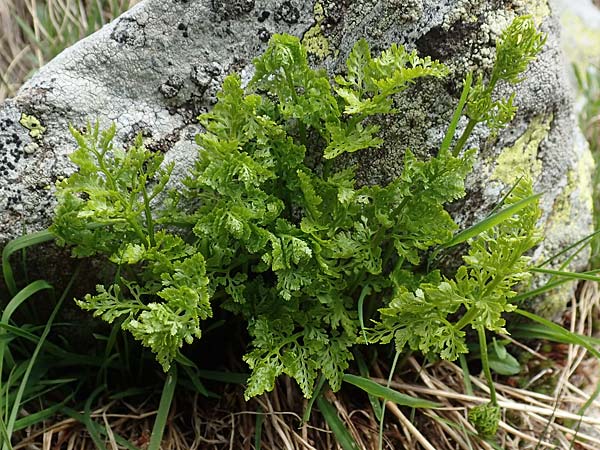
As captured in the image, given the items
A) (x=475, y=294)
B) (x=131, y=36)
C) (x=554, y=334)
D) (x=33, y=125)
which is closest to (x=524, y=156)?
(x=554, y=334)

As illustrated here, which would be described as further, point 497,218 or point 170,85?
point 170,85

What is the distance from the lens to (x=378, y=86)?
5.07 ft

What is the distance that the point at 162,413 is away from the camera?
1.78m

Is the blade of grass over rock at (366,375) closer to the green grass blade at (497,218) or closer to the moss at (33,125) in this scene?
the green grass blade at (497,218)

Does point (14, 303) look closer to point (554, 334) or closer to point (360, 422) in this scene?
point (360, 422)

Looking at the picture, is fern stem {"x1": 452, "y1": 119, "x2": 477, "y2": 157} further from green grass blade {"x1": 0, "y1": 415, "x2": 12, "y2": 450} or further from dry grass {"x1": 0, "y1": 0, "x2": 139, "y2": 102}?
dry grass {"x1": 0, "y1": 0, "x2": 139, "y2": 102}

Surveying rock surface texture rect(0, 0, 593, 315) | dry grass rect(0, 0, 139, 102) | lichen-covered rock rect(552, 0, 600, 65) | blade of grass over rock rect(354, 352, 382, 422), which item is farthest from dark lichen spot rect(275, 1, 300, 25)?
lichen-covered rock rect(552, 0, 600, 65)

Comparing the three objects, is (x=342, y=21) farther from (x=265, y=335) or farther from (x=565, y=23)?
(x=565, y=23)

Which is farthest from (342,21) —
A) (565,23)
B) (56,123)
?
(565,23)

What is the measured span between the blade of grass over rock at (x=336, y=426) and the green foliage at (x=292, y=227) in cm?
22

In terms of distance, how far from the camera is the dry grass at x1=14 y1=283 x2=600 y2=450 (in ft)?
6.30

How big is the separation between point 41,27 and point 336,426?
2716 millimetres

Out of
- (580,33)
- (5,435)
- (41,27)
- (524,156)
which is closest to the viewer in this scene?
(5,435)

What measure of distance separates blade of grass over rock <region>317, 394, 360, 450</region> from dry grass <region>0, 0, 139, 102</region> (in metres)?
2.31
